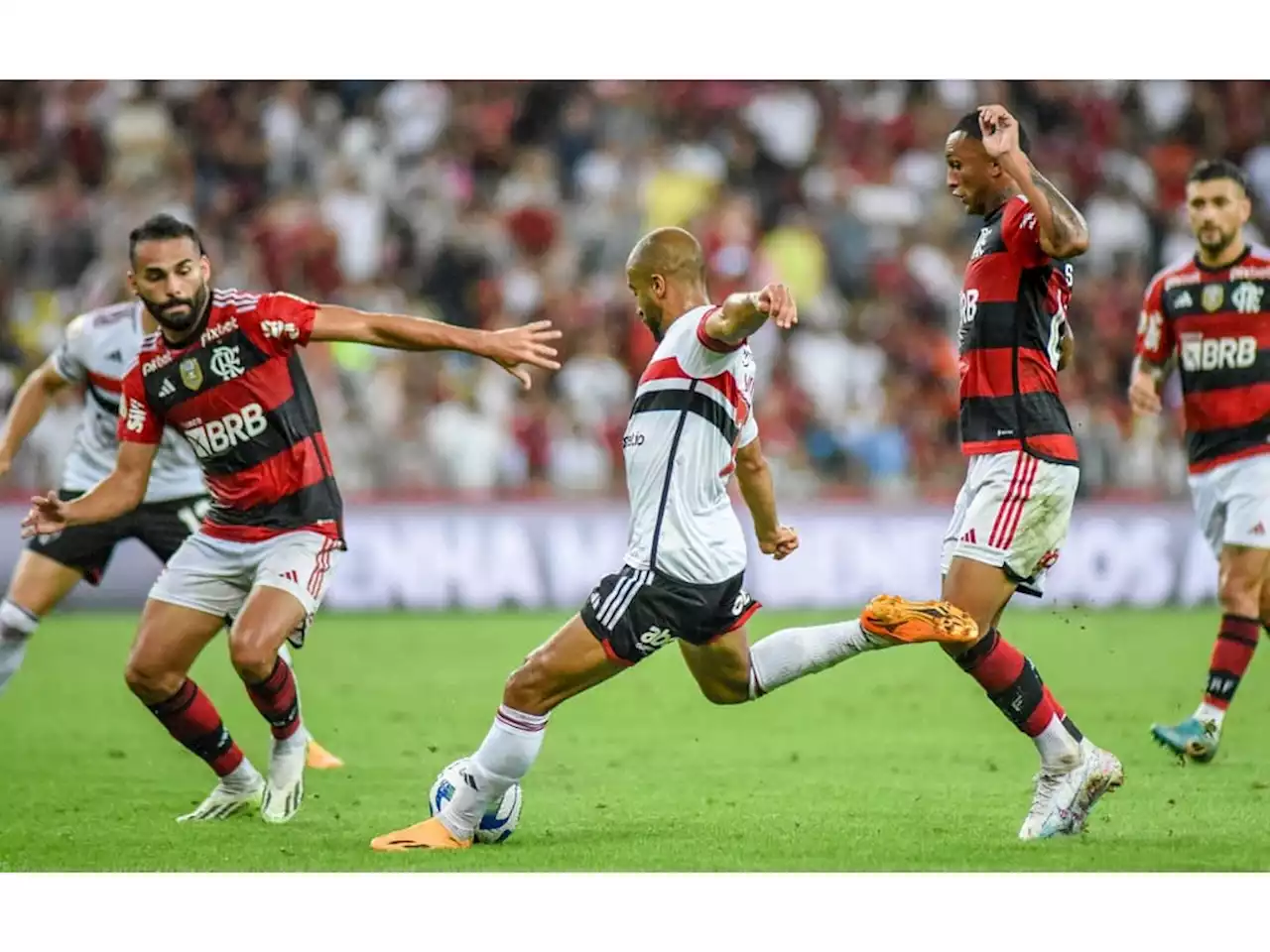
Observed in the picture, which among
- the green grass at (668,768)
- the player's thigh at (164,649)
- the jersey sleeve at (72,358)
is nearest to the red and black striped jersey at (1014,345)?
the green grass at (668,768)

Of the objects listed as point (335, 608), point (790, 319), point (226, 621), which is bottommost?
point (335, 608)

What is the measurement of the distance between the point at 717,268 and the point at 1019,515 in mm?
10202

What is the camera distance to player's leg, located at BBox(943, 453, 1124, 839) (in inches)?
225

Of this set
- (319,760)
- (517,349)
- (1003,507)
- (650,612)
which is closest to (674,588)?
(650,612)

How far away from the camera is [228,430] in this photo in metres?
6.27

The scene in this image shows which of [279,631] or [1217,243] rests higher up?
[1217,243]

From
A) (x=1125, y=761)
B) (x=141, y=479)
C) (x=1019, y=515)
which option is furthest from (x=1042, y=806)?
(x=141, y=479)

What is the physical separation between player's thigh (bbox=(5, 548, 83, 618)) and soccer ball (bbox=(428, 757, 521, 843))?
293cm

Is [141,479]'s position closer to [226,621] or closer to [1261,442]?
[226,621]

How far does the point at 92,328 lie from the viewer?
786cm

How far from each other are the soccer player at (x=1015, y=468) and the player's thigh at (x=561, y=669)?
46.2 inches

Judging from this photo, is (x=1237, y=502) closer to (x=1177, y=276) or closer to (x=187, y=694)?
(x=1177, y=276)

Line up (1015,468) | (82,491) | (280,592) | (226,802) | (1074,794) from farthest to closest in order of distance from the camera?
(82,491)
(226,802)
(280,592)
(1015,468)
(1074,794)

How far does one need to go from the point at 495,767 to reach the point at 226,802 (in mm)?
1420
